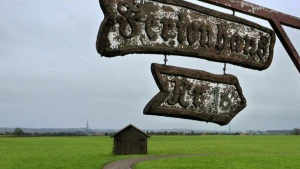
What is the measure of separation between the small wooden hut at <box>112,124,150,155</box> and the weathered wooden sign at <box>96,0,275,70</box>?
36990 millimetres

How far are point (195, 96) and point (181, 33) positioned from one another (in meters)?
0.65

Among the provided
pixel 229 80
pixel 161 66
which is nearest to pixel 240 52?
pixel 229 80

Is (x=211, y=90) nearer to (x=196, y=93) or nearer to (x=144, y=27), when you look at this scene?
(x=196, y=93)

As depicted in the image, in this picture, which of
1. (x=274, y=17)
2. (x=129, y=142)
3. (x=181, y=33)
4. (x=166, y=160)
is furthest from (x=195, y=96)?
(x=129, y=142)

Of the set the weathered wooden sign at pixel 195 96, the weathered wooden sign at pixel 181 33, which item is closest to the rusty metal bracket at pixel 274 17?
the weathered wooden sign at pixel 181 33

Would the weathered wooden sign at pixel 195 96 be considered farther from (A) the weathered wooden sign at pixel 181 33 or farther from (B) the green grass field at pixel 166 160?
(B) the green grass field at pixel 166 160

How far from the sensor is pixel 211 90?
4.04 m

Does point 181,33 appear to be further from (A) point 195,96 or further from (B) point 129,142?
(B) point 129,142

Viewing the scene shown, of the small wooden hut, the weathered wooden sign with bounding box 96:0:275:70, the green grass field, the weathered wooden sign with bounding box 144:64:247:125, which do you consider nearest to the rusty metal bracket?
the weathered wooden sign with bounding box 96:0:275:70

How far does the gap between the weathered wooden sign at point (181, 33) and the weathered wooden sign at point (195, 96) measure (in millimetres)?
193

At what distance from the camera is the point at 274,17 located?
4.64m

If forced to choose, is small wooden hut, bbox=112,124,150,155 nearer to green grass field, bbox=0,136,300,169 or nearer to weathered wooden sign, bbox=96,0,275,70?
green grass field, bbox=0,136,300,169

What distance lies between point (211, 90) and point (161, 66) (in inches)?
26.1

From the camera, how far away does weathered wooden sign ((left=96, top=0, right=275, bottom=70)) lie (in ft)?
11.3
